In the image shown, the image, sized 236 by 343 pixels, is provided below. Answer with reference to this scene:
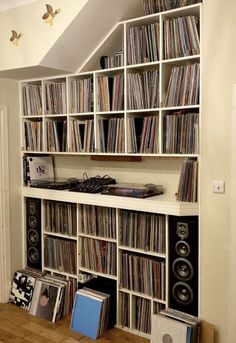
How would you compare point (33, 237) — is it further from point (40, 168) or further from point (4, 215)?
Result: point (40, 168)

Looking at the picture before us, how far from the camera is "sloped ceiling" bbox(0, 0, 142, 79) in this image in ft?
9.16

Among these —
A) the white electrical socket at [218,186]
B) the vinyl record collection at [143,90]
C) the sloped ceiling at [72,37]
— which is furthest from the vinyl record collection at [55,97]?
the white electrical socket at [218,186]

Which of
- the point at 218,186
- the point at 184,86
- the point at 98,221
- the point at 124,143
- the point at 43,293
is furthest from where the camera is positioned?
the point at 43,293

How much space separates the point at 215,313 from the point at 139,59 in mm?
2011

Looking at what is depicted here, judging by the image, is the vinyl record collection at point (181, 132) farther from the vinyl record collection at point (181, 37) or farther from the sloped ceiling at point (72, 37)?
the sloped ceiling at point (72, 37)

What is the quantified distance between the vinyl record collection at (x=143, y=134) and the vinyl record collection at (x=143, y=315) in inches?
49.3

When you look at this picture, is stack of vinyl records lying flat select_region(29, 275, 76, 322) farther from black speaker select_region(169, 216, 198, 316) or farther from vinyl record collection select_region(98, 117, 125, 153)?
vinyl record collection select_region(98, 117, 125, 153)

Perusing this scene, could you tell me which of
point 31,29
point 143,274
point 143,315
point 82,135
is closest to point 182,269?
point 143,274

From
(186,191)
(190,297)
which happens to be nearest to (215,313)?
(190,297)

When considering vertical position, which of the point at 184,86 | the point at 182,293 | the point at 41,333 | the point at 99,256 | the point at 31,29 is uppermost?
the point at 31,29

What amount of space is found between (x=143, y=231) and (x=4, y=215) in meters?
1.46

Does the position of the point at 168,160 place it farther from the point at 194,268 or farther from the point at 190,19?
the point at 190,19

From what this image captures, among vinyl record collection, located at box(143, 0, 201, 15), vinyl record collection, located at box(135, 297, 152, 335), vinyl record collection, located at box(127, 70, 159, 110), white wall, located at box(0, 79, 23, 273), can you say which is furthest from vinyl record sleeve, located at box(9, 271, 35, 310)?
vinyl record collection, located at box(143, 0, 201, 15)

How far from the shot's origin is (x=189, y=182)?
2709 mm
